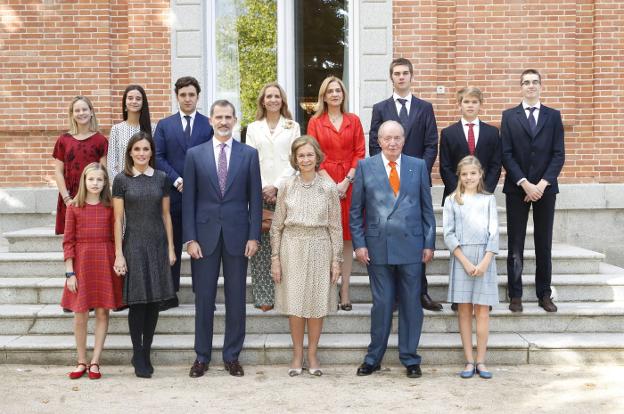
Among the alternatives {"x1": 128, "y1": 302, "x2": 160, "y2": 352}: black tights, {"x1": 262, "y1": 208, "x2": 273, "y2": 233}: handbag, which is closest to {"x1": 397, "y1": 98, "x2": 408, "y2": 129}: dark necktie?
{"x1": 262, "y1": 208, "x2": 273, "y2": 233}: handbag

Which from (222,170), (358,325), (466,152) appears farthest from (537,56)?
(222,170)

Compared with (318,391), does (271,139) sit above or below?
above

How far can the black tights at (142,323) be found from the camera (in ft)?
18.0

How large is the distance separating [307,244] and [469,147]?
A: 1834mm

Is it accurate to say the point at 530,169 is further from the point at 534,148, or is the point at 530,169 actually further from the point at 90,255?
the point at 90,255

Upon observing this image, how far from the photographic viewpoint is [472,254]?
5.56 meters

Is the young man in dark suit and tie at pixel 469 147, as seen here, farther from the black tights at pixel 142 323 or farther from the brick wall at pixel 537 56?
the black tights at pixel 142 323

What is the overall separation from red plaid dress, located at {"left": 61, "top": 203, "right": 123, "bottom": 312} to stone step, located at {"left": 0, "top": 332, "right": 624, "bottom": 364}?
663 mm

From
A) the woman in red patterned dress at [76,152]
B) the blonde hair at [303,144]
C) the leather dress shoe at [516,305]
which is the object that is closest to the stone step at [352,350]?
the leather dress shoe at [516,305]

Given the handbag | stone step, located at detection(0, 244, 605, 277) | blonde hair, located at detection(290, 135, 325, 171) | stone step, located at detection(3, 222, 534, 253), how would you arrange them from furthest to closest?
stone step, located at detection(3, 222, 534, 253) → stone step, located at detection(0, 244, 605, 277) → the handbag → blonde hair, located at detection(290, 135, 325, 171)

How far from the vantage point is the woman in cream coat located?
236 inches

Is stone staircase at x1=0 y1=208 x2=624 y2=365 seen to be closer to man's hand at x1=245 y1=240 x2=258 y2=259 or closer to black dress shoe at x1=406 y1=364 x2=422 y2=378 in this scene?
black dress shoe at x1=406 y1=364 x2=422 y2=378

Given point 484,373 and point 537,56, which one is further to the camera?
point 537,56

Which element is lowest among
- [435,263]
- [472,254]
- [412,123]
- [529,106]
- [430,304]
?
[430,304]
